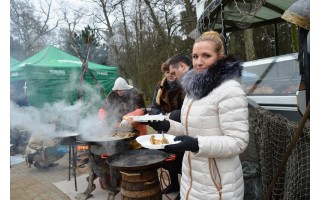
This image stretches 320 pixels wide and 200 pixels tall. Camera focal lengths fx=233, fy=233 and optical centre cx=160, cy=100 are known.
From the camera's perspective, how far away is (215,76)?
1.76 metres

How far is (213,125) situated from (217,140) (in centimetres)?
14

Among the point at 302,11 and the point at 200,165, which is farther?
the point at 302,11

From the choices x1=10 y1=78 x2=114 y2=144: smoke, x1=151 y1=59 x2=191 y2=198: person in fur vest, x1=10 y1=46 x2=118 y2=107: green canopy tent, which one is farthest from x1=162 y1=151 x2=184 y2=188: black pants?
x1=10 y1=46 x2=118 y2=107: green canopy tent

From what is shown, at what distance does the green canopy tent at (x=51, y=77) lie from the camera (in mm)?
8016

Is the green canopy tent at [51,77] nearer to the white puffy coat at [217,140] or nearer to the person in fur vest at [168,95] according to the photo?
the person in fur vest at [168,95]

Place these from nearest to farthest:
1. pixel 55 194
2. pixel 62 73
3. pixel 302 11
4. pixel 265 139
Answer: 1. pixel 302 11
2. pixel 265 139
3. pixel 55 194
4. pixel 62 73

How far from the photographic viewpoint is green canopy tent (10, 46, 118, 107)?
802 centimetres

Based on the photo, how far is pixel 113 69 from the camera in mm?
11227

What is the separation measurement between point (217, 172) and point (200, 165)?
0.14 metres

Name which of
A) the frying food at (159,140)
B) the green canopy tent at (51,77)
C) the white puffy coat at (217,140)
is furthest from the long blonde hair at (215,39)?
the green canopy tent at (51,77)

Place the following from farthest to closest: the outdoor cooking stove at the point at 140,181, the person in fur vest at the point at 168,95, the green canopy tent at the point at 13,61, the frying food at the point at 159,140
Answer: the green canopy tent at the point at 13,61
the person in fur vest at the point at 168,95
the outdoor cooking stove at the point at 140,181
the frying food at the point at 159,140

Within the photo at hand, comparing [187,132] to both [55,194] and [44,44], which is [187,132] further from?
[44,44]

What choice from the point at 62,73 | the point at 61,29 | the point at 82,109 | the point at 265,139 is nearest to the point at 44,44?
the point at 61,29

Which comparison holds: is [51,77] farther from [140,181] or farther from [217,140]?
[217,140]
